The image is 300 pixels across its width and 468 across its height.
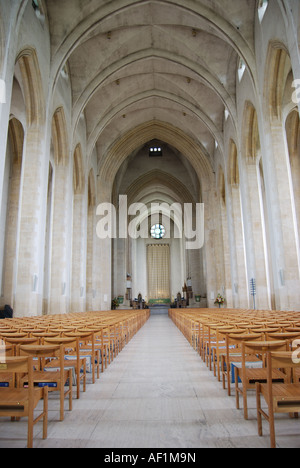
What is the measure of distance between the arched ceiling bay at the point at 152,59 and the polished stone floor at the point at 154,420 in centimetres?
1306

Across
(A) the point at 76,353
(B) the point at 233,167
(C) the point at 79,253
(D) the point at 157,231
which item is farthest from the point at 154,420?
(D) the point at 157,231

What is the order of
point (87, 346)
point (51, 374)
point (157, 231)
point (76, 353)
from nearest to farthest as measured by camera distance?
1. point (51, 374)
2. point (76, 353)
3. point (87, 346)
4. point (157, 231)

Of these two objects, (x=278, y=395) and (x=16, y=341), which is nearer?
(x=278, y=395)

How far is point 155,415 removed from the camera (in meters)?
3.24

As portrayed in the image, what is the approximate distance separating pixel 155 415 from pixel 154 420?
14 centimetres

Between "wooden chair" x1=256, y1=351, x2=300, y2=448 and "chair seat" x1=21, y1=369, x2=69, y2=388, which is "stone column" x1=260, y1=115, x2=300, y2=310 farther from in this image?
"chair seat" x1=21, y1=369, x2=69, y2=388

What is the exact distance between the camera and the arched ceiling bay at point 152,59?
13.6 metres

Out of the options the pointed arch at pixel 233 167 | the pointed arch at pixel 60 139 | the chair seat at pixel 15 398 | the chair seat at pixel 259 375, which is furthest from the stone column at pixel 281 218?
the chair seat at pixel 15 398

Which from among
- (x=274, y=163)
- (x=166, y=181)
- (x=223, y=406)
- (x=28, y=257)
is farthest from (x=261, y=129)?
(x=166, y=181)

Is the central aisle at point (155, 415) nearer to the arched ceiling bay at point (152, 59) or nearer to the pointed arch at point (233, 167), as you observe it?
the arched ceiling bay at point (152, 59)

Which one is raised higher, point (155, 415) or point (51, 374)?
point (51, 374)

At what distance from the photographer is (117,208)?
1239 inches

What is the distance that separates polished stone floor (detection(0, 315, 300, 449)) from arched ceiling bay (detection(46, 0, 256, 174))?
13061 mm

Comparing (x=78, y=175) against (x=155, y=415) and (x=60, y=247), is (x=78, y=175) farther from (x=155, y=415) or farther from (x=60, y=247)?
(x=155, y=415)
